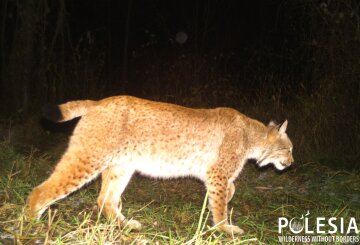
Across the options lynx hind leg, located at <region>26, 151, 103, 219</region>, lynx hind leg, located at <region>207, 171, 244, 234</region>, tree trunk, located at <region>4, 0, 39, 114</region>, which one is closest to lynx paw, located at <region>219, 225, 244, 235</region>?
lynx hind leg, located at <region>207, 171, 244, 234</region>

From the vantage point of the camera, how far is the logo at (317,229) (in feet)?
12.9

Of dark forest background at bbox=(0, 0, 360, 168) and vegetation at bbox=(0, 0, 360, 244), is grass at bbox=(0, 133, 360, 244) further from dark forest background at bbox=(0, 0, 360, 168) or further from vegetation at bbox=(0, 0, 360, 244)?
dark forest background at bbox=(0, 0, 360, 168)

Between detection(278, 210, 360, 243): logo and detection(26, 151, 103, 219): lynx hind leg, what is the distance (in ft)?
5.64

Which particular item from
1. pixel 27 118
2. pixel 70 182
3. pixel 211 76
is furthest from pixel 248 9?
pixel 70 182

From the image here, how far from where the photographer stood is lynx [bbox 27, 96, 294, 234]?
3.88 meters

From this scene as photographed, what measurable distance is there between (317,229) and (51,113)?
2.59 m

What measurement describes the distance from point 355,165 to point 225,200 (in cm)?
246

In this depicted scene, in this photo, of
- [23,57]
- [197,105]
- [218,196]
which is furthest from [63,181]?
[197,105]

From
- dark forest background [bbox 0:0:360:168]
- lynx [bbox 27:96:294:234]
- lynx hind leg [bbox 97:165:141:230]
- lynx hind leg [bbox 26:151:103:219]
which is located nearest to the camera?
lynx hind leg [bbox 26:151:103:219]

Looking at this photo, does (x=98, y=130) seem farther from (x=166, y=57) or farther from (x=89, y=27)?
(x=89, y=27)

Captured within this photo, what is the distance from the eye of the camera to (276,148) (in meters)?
4.96

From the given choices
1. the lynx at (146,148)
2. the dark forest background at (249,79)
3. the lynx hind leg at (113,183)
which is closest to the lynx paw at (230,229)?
the lynx at (146,148)

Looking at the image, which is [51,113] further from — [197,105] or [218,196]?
[197,105]

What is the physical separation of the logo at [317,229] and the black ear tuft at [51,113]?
2.15 m
